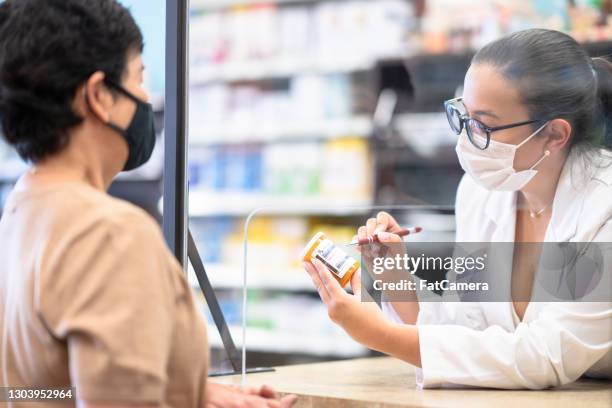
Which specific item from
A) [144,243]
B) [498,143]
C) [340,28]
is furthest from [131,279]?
[340,28]

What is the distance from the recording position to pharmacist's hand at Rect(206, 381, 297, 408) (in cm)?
142

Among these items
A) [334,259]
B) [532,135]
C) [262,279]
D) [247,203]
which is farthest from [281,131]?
[334,259]

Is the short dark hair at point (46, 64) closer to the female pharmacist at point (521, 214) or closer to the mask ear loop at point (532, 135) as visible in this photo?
the female pharmacist at point (521, 214)

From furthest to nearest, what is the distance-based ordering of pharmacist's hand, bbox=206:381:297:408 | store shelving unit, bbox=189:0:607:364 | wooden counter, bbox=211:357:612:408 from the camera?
store shelving unit, bbox=189:0:607:364 < wooden counter, bbox=211:357:612:408 < pharmacist's hand, bbox=206:381:297:408

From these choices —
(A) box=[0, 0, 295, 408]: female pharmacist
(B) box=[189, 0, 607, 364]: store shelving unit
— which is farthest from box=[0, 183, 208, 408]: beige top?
(B) box=[189, 0, 607, 364]: store shelving unit

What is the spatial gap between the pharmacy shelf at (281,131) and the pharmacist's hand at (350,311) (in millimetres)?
2498

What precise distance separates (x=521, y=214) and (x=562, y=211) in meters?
0.17

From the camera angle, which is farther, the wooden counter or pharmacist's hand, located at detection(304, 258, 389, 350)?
pharmacist's hand, located at detection(304, 258, 389, 350)

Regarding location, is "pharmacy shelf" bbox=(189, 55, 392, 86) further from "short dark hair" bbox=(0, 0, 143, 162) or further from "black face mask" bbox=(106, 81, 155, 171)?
"short dark hair" bbox=(0, 0, 143, 162)

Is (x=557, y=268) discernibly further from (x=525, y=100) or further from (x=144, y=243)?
(x=144, y=243)

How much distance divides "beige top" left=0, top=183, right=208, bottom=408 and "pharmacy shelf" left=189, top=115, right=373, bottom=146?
3.11 meters

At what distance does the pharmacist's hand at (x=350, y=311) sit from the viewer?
175 centimetres

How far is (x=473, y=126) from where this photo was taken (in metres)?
1.98

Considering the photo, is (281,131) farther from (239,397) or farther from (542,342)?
(239,397)
